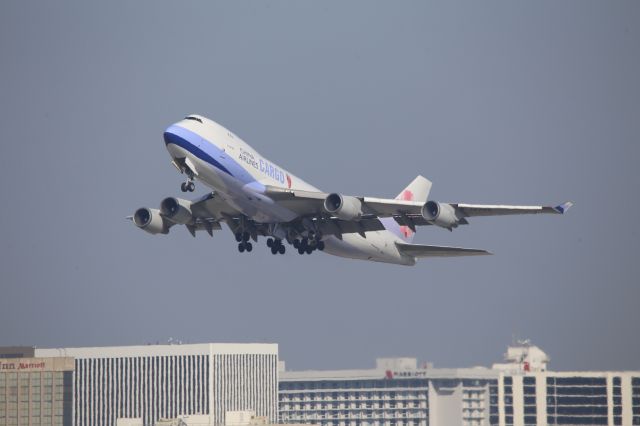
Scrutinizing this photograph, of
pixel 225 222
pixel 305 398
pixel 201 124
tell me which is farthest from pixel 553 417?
pixel 201 124

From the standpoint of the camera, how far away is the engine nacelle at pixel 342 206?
81.8 metres

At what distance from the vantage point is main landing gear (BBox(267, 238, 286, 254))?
88500 mm

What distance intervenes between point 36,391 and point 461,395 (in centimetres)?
5102

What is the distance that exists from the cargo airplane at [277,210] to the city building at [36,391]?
4814 cm

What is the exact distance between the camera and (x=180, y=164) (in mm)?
79562

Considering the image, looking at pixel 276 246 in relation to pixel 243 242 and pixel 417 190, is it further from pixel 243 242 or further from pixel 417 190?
pixel 417 190

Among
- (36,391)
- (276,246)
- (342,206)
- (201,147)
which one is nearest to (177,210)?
(276,246)

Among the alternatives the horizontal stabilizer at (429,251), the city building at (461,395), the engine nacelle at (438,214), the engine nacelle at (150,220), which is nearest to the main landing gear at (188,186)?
the engine nacelle at (150,220)

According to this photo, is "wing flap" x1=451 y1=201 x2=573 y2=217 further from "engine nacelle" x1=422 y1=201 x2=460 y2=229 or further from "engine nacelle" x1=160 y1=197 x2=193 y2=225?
"engine nacelle" x1=160 y1=197 x2=193 y2=225

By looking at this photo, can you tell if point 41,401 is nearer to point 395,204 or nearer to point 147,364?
point 147,364

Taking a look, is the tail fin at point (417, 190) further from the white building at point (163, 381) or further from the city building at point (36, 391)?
the white building at point (163, 381)

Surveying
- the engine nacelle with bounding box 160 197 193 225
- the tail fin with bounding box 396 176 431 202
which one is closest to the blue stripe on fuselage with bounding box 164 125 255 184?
the engine nacelle with bounding box 160 197 193 225

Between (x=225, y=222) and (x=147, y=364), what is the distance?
2774 inches

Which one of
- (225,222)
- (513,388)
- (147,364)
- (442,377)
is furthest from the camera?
(442,377)
